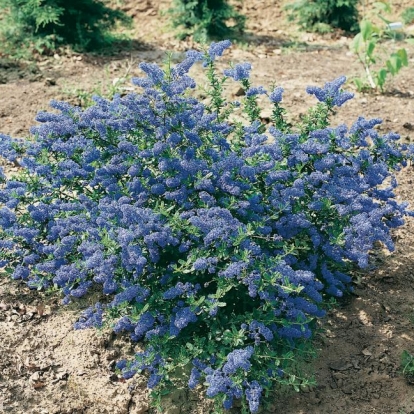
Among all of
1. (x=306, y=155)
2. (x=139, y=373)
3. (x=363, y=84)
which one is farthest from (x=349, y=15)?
(x=139, y=373)

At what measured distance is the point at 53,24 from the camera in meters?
7.85

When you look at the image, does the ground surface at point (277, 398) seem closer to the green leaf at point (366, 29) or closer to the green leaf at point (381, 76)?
the green leaf at point (381, 76)

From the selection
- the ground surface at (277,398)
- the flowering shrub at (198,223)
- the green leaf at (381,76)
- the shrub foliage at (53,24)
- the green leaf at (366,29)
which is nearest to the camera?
the flowering shrub at (198,223)

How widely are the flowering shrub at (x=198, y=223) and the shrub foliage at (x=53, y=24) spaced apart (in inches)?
161

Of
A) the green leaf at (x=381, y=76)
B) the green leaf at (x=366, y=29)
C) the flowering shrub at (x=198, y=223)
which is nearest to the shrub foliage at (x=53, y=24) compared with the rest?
the green leaf at (x=366, y=29)

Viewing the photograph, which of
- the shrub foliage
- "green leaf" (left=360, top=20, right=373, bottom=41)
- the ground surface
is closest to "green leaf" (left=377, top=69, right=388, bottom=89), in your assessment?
"green leaf" (left=360, top=20, right=373, bottom=41)

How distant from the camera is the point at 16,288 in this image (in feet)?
13.8

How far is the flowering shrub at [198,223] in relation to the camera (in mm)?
3139

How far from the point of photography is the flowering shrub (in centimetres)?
314

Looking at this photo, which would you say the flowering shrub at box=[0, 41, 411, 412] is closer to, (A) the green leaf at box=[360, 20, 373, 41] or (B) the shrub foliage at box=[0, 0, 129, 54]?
(A) the green leaf at box=[360, 20, 373, 41]

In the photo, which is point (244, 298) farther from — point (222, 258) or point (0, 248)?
point (0, 248)

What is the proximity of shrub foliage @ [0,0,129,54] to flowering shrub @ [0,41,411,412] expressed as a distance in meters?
4.08

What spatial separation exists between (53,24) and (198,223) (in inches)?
216

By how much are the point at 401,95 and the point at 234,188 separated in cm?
395
